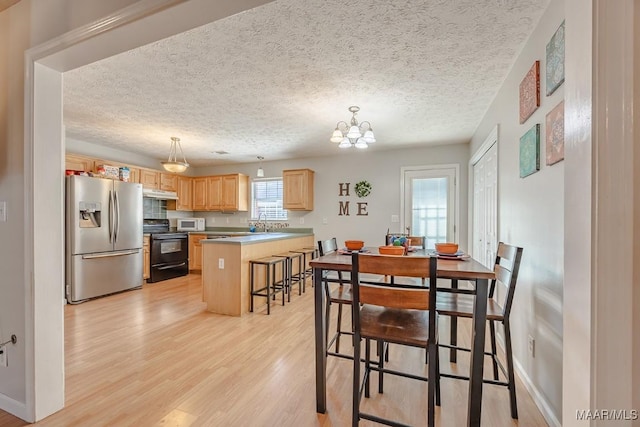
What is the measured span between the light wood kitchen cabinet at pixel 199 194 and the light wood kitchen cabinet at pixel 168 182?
0.45 m

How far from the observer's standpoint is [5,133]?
1.67 metres

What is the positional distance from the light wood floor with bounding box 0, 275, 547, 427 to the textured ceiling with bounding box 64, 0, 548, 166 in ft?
7.93

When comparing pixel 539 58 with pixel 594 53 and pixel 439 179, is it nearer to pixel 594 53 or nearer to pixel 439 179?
pixel 594 53

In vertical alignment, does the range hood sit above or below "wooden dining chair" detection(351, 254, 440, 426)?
above

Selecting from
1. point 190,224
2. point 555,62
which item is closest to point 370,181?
point 555,62

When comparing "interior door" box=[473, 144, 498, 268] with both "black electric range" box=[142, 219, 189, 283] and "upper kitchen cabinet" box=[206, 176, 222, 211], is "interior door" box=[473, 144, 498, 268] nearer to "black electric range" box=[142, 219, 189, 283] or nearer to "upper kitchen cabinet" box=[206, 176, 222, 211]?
"upper kitchen cabinet" box=[206, 176, 222, 211]

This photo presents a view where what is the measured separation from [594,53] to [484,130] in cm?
301

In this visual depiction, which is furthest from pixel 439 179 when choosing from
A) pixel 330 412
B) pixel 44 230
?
pixel 44 230

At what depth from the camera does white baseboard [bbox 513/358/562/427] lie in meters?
1.54

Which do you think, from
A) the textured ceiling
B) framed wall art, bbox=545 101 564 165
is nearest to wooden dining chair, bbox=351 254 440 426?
framed wall art, bbox=545 101 564 165

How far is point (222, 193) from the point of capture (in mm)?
6117

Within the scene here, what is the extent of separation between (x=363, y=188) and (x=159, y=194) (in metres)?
4.00

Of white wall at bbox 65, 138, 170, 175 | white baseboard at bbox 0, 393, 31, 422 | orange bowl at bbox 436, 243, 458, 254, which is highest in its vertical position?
white wall at bbox 65, 138, 170, 175

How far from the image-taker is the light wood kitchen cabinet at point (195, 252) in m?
5.81
